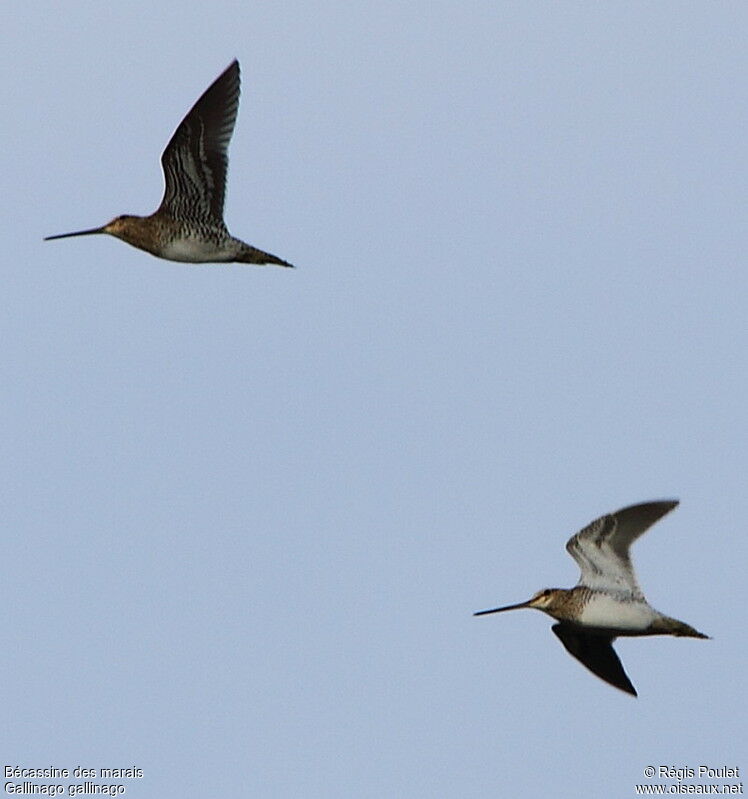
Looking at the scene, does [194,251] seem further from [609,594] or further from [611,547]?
[609,594]

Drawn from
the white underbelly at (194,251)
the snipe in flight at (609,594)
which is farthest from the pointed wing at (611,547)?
the white underbelly at (194,251)

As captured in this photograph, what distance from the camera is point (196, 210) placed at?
1611 cm

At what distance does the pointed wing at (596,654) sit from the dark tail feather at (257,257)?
160 inches

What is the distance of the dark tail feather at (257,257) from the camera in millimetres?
15945

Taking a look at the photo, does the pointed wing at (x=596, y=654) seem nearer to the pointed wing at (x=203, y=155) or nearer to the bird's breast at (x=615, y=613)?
the bird's breast at (x=615, y=613)

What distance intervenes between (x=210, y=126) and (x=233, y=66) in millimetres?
567

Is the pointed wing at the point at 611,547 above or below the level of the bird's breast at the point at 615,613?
above

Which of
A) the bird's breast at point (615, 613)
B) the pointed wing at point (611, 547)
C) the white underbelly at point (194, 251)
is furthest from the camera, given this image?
the white underbelly at point (194, 251)

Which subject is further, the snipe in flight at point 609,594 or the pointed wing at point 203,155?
the pointed wing at point 203,155

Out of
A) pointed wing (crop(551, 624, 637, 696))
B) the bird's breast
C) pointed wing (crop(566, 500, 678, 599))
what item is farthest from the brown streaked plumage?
pointed wing (crop(551, 624, 637, 696))

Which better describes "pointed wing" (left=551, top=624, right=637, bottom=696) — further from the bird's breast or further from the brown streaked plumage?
the brown streaked plumage

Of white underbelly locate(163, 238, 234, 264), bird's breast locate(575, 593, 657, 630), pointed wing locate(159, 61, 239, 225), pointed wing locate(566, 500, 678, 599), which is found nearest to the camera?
pointed wing locate(566, 500, 678, 599)

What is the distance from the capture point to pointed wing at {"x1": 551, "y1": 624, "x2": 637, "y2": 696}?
15.8 meters

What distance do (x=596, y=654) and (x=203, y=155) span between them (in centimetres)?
564
